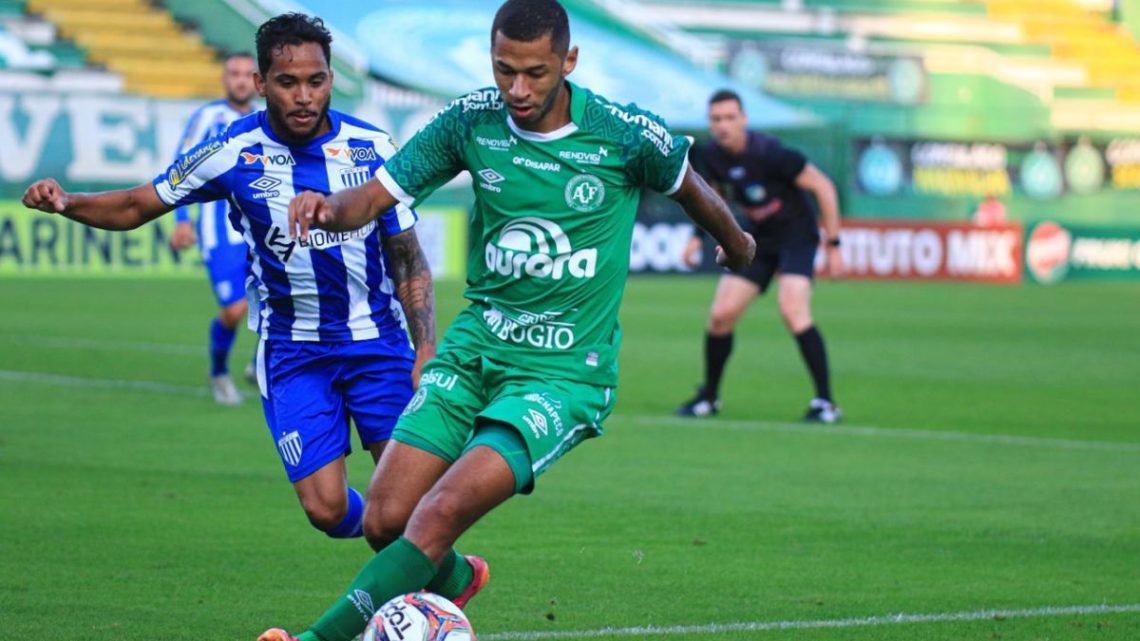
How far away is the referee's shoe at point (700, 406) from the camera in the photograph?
A: 42.3 feet

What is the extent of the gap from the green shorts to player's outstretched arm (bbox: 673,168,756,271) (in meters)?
0.65

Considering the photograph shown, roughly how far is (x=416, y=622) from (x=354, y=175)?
192cm

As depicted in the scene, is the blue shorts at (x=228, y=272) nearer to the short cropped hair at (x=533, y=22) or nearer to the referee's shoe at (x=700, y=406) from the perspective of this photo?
the referee's shoe at (x=700, y=406)

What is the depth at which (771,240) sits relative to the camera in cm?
1298

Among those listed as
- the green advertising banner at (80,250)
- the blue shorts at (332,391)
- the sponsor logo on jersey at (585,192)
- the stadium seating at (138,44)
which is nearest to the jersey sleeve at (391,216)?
the blue shorts at (332,391)

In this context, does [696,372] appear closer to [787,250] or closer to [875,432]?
[787,250]

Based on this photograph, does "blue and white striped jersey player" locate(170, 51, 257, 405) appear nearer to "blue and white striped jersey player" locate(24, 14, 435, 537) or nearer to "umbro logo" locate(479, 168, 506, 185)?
"blue and white striped jersey player" locate(24, 14, 435, 537)

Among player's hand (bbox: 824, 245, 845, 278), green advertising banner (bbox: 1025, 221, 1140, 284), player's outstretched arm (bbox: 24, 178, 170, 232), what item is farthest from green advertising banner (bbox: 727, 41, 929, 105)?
player's outstretched arm (bbox: 24, 178, 170, 232)

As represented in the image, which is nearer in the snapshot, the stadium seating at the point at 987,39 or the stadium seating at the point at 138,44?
the stadium seating at the point at 138,44

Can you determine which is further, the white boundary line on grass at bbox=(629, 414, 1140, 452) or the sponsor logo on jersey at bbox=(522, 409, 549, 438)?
the white boundary line on grass at bbox=(629, 414, 1140, 452)

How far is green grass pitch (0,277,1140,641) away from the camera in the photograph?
6512 mm

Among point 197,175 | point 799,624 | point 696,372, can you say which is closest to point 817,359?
point 696,372

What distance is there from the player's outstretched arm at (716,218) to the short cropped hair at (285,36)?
1352mm

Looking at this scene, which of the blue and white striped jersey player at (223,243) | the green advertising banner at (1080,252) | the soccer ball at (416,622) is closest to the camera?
the soccer ball at (416,622)
